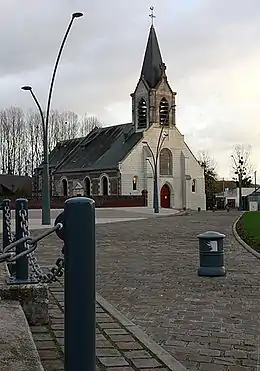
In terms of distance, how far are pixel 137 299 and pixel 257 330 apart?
231cm

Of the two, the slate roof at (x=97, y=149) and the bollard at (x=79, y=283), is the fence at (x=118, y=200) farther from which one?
the bollard at (x=79, y=283)

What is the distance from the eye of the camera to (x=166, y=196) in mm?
80375

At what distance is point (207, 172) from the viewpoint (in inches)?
4028

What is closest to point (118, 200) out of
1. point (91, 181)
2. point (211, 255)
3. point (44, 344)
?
point (91, 181)

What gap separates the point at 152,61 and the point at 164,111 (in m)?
7.26

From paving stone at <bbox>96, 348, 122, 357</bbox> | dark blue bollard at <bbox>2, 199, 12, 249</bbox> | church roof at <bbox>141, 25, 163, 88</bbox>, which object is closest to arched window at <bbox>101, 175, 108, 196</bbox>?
church roof at <bbox>141, 25, 163, 88</bbox>

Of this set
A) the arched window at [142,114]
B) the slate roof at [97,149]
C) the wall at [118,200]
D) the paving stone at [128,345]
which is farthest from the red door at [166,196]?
the paving stone at [128,345]

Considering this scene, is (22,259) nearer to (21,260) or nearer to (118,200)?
(21,260)

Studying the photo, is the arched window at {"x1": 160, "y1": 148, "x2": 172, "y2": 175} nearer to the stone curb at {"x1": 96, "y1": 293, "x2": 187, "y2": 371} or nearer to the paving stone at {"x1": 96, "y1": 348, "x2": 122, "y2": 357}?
the stone curb at {"x1": 96, "y1": 293, "x2": 187, "y2": 371}

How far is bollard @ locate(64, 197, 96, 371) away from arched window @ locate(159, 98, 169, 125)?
77938 millimetres

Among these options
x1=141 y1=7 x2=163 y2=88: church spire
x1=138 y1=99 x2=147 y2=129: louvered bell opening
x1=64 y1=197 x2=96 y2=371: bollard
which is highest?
x1=141 y1=7 x2=163 y2=88: church spire

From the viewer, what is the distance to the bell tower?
3142 inches

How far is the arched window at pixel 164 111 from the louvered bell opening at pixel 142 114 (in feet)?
7.03

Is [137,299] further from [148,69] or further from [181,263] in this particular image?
[148,69]
